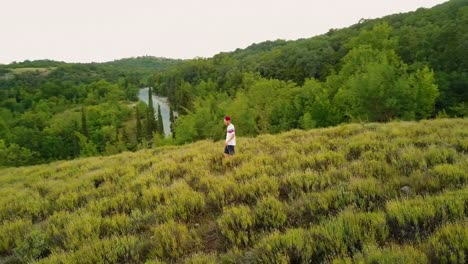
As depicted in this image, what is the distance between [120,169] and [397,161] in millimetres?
9699

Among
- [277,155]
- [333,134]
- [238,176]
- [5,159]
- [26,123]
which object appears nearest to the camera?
[238,176]

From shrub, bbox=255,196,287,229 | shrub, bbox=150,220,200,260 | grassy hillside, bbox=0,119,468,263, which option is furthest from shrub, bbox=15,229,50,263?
shrub, bbox=255,196,287,229

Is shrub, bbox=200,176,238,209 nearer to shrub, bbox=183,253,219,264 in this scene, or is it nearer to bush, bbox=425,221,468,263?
shrub, bbox=183,253,219,264

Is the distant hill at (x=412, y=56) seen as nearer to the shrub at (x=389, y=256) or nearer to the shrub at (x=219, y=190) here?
the shrub at (x=219, y=190)

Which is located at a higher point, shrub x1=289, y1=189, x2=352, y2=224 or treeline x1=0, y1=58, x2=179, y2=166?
shrub x1=289, y1=189, x2=352, y2=224

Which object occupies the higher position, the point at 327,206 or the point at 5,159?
the point at 327,206

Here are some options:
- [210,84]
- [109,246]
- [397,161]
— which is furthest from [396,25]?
[109,246]

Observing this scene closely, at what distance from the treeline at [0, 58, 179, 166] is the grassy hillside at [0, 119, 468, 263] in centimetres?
5336

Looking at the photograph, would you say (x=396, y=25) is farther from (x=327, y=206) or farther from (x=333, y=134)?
(x=327, y=206)

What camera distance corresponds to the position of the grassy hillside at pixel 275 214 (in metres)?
4.23

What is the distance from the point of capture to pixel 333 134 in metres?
13.5

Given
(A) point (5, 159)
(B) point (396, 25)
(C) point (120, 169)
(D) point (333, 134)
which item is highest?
(B) point (396, 25)

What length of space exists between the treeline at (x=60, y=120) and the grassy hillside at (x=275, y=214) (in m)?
53.4

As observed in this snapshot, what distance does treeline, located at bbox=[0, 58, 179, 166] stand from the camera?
67.1 meters
